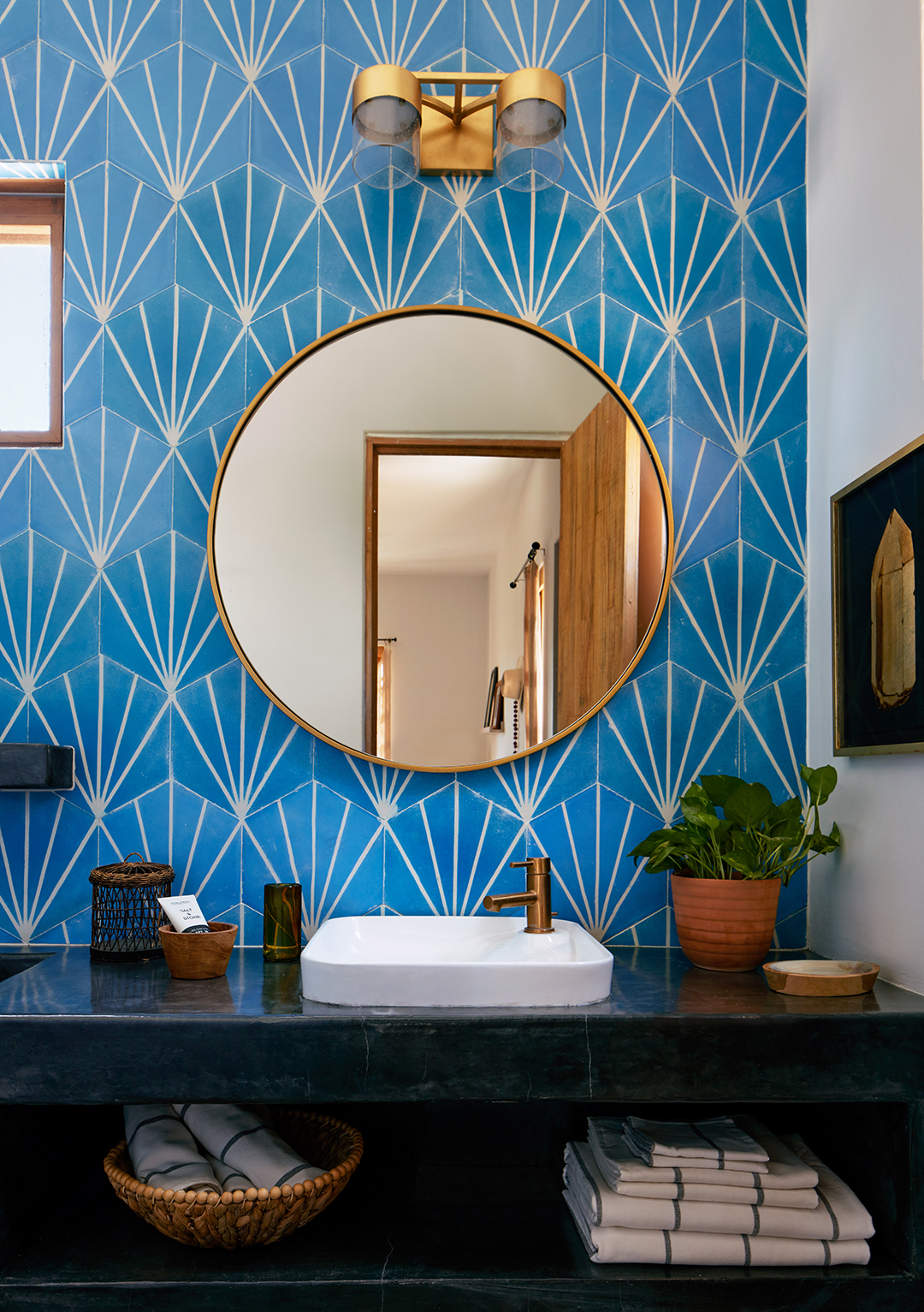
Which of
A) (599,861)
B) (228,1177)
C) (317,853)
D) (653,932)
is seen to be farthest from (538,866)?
(228,1177)

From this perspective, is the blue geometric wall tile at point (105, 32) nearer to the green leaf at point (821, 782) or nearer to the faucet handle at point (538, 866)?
the faucet handle at point (538, 866)

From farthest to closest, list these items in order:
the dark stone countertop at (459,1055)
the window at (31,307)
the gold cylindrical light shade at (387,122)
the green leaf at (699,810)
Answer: the window at (31,307)
the gold cylindrical light shade at (387,122)
the green leaf at (699,810)
the dark stone countertop at (459,1055)

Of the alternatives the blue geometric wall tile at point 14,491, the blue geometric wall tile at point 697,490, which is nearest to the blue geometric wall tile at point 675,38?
the blue geometric wall tile at point 697,490

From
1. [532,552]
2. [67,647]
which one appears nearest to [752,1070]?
[532,552]

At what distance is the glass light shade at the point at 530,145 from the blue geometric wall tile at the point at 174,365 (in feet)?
1.92

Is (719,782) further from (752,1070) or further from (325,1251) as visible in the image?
(325,1251)

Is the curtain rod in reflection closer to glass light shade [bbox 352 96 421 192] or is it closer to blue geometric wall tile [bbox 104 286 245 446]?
blue geometric wall tile [bbox 104 286 245 446]

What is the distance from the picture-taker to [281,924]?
62.0 inches

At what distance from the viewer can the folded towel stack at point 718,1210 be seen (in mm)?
1271

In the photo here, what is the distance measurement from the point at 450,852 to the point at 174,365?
105 cm

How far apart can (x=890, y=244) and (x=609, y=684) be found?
0.84 m

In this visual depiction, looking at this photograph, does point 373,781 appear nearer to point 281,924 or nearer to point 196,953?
point 281,924

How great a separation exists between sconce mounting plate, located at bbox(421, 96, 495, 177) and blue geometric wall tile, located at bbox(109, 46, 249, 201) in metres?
0.35

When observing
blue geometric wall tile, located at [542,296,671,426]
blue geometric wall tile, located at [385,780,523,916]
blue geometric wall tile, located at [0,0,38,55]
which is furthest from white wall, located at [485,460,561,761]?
blue geometric wall tile, located at [0,0,38,55]
